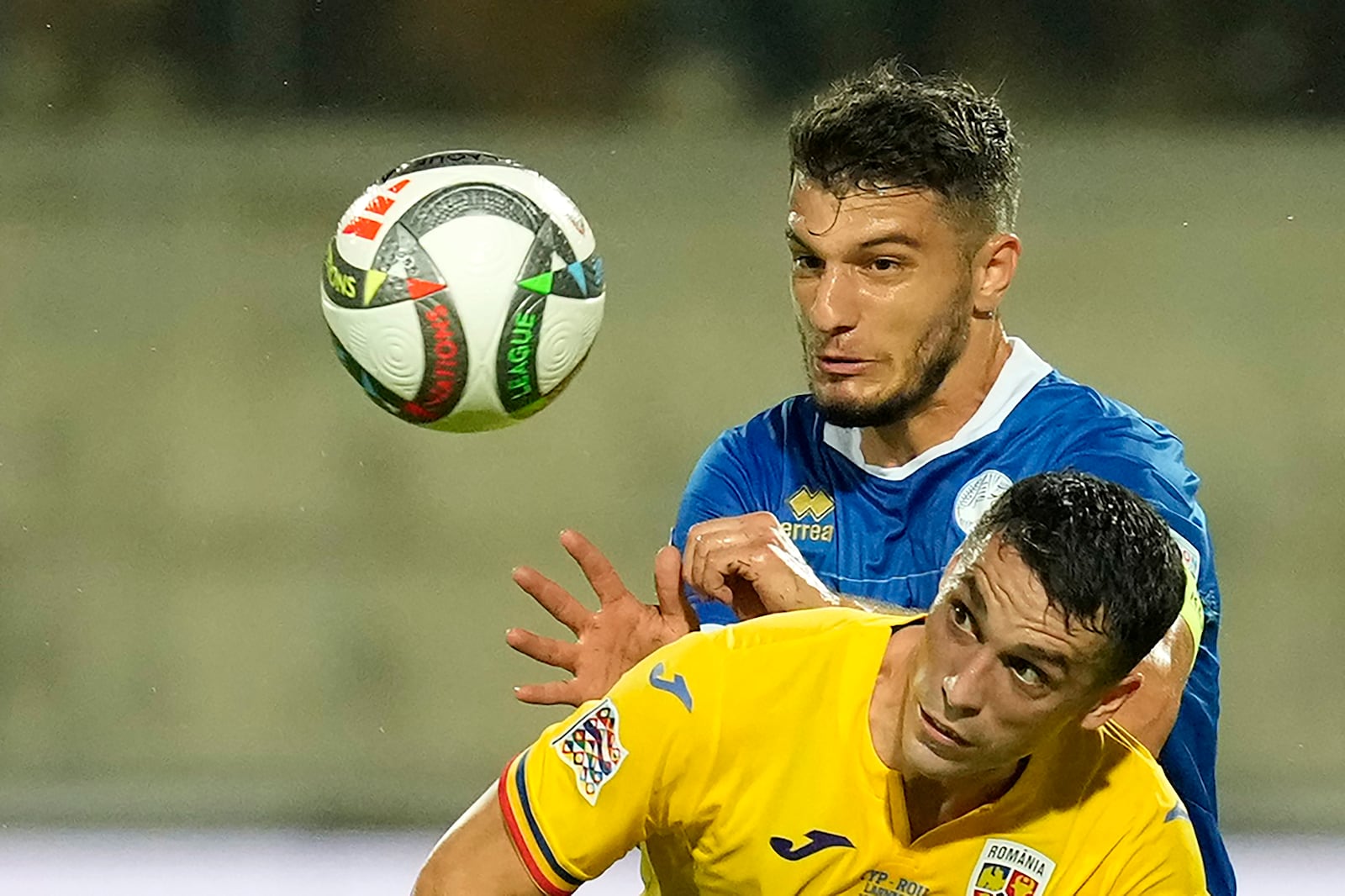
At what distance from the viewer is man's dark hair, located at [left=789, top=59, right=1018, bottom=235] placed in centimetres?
262

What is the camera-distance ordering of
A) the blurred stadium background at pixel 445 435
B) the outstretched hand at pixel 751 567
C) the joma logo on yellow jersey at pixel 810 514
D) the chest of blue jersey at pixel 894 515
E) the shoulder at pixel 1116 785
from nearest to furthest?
the shoulder at pixel 1116 785, the outstretched hand at pixel 751 567, the chest of blue jersey at pixel 894 515, the joma logo on yellow jersey at pixel 810 514, the blurred stadium background at pixel 445 435

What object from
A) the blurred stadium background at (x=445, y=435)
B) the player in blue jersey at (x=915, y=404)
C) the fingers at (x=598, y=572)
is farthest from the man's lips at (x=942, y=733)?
the blurred stadium background at (x=445, y=435)

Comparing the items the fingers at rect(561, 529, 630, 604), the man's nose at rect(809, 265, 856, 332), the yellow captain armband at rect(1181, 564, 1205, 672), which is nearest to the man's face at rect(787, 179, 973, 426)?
the man's nose at rect(809, 265, 856, 332)

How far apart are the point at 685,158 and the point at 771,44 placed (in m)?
0.37

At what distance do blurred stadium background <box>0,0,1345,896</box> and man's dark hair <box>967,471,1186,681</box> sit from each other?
2.86 m

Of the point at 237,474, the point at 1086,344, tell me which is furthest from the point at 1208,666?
the point at 237,474

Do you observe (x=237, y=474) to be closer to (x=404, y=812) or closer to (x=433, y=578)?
(x=433, y=578)

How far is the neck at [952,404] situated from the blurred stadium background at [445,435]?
207cm

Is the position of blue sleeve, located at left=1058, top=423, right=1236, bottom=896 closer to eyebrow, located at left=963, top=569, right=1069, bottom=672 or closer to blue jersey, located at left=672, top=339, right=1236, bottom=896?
blue jersey, located at left=672, top=339, right=1236, bottom=896

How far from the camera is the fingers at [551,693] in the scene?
251cm

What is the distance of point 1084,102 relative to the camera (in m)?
4.79

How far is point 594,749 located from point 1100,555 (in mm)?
601

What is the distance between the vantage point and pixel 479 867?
2055 mm

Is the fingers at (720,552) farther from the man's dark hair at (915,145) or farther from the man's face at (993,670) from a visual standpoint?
the man's dark hair at (915,145)
